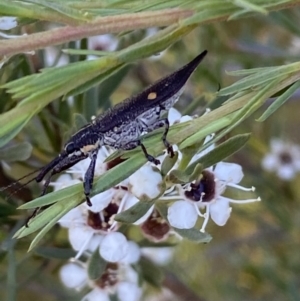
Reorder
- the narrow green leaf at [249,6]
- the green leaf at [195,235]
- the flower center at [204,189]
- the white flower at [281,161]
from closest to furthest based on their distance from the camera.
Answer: the narrow green leaf at [249,6] < the green leaf at [195,235] < the flower center at [204,189] < the white flower at [281,161]

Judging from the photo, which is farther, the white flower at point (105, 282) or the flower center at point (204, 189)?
the white flower at point (105, 282)

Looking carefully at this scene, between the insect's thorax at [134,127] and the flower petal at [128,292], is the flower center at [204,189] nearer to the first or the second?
the insect's thorax at [134,127]

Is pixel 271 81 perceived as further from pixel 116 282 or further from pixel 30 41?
pixel 116 282

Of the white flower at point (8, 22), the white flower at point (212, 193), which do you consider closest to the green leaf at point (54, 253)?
the white flower at point (212, 193)

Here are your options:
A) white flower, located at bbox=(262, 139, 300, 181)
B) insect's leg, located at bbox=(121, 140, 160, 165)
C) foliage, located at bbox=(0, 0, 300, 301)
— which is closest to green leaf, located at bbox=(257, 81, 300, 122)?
foliage, located at bbox=(0, 0, 300, 301)

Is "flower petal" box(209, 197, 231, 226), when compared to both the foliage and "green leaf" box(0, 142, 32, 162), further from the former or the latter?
"green leaf" box(0, 142, 32, 162)

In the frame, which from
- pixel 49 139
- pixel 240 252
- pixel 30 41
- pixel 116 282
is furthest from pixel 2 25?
pixel 240 252
